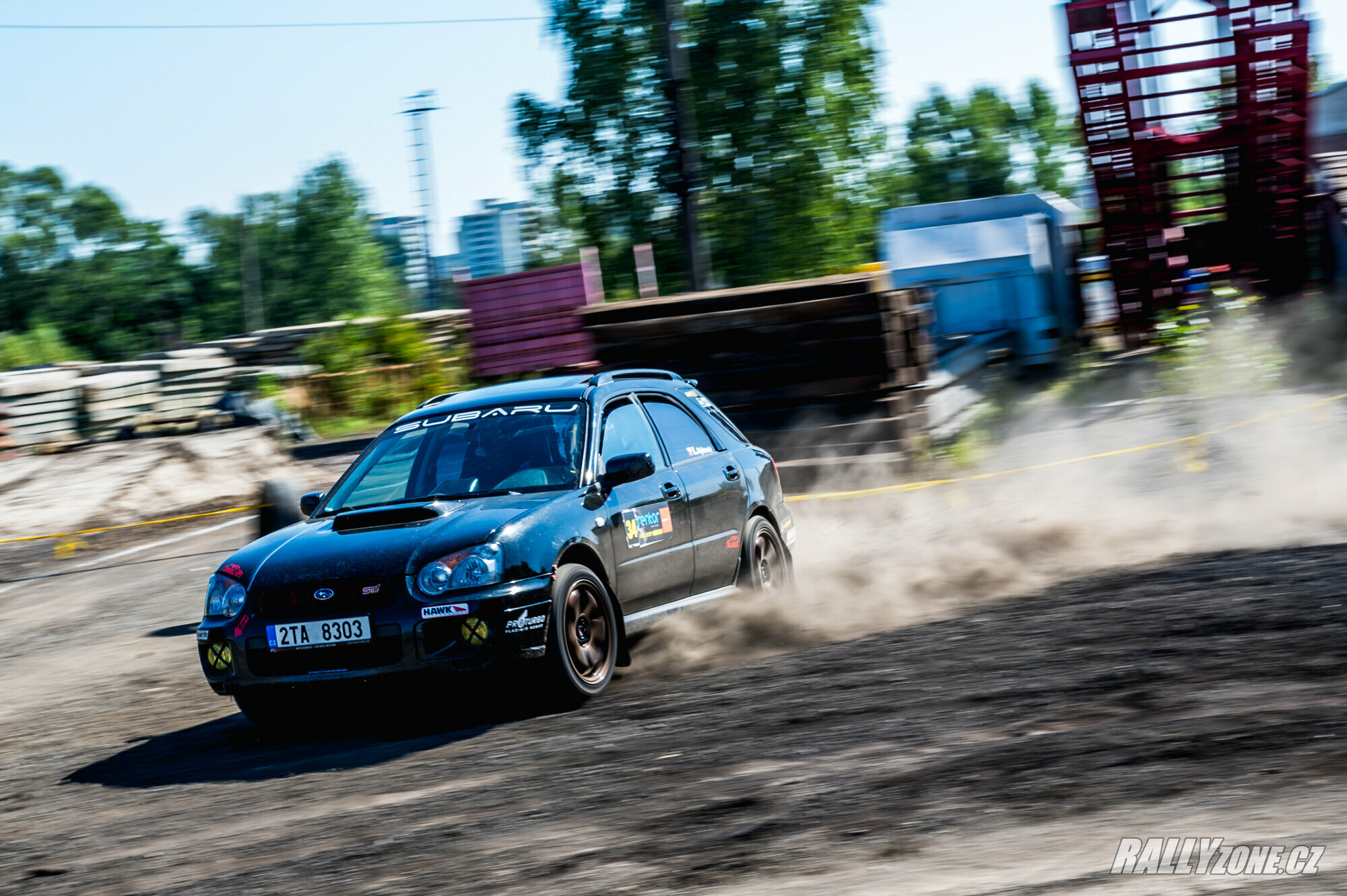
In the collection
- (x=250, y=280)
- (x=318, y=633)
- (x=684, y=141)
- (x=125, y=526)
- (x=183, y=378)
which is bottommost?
(x=318, y=633)

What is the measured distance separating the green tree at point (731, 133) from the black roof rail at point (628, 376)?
3131 centimetres

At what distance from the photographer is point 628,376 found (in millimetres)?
7859

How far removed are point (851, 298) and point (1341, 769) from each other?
1064 cm

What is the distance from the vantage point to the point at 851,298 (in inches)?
560

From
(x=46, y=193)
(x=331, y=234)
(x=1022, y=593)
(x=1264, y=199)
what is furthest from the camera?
(x=331, y=234)

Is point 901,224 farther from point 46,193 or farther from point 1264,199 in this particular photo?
point 46,193

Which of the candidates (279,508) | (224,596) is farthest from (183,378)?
(224,596)

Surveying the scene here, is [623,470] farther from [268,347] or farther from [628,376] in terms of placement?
[268,347]

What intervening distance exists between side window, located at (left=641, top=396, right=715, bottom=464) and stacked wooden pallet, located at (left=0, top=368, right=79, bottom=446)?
800 inches

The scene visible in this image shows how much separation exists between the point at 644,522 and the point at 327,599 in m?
1.76

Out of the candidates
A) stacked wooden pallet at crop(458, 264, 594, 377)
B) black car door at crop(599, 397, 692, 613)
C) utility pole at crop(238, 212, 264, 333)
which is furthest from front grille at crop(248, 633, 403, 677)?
utility pole at crop(238, 212, 264, 333)

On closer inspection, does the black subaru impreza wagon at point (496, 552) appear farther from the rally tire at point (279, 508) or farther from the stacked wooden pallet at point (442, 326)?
the stacked wooden pallet at point (442, 326)

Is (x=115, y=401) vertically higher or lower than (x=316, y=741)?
A: higher

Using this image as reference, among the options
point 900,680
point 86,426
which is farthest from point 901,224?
point 900,680
